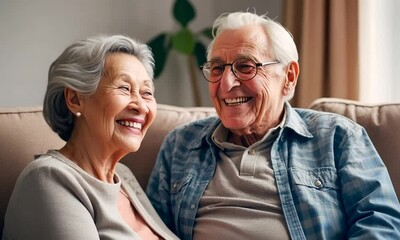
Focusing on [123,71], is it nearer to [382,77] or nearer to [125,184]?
[125,184]

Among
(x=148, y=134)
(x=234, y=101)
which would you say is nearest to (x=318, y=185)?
(x=234, y=101)

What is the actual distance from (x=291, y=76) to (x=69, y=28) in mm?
1500

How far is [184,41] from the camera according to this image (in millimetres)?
3242

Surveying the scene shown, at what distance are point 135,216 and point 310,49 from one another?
60.4 inches

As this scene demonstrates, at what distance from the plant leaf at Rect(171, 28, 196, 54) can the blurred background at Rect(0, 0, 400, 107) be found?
19 centimetres

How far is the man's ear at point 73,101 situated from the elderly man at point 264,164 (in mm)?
A: 472

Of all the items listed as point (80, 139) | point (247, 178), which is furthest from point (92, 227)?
point (247, 178)

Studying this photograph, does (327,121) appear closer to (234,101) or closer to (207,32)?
(234,101)

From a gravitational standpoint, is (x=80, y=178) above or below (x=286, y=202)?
above

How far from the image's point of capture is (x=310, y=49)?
293cm

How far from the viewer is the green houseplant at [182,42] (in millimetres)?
3238

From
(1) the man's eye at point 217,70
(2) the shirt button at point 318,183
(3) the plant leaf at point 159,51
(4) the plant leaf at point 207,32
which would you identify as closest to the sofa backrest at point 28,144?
(1) the man's eye at point 217,70

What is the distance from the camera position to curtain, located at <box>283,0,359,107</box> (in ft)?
9.10

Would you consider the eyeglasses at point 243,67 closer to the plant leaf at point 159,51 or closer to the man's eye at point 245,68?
the man's eye at point 245,68
